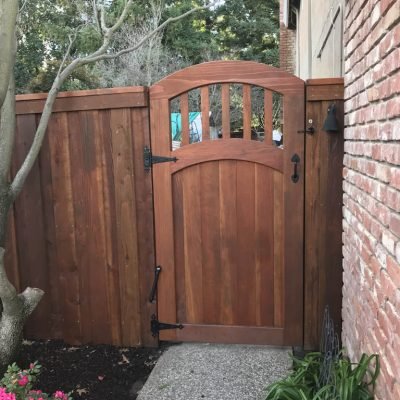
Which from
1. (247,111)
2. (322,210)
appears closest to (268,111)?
(247,111)

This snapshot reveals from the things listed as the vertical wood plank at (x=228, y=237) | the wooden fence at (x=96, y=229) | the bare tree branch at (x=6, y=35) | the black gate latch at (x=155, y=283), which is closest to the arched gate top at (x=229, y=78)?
the wooden fence at (x=96, y=229)

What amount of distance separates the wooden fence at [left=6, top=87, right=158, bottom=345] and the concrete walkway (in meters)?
0.41

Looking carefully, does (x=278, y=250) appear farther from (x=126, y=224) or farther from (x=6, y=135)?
(x=6, y=135)

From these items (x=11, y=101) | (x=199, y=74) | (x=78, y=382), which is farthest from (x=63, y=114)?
(x=78, y=382)

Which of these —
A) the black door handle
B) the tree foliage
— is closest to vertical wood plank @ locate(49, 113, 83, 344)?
the black door handle

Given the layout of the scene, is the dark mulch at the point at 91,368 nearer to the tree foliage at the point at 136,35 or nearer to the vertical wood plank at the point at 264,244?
the vertical wood plank at the point at 264,244

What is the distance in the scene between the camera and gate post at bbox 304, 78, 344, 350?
3109mm

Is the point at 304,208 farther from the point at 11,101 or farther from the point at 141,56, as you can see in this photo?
the point at 141,56

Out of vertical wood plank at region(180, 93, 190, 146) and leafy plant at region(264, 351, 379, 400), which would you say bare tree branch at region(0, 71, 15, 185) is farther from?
leafy plant at region(264, 351, 379, 400)

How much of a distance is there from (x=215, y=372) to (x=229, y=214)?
1135 mm

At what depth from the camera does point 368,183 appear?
7.36 feet

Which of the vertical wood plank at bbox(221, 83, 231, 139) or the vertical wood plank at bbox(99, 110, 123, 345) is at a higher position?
the vertical wood plank at bbox(221, 83, 231, 139)

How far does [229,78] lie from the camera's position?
322cm

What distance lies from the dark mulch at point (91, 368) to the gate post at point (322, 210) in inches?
49.9
